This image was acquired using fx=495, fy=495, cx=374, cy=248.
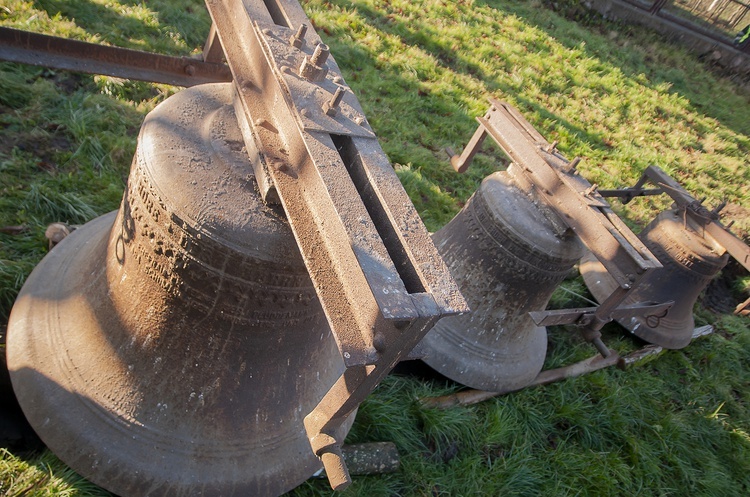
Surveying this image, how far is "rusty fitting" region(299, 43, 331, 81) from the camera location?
155 cm

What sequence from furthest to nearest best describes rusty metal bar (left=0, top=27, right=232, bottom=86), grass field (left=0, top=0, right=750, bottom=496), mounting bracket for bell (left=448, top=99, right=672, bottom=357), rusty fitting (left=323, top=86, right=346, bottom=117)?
grass field (left=0, top=0, right=750, bottom=496), mounting bracket for bell (left=448, top=99, right=672, bottom=357), rusty metal bar (left=0, top=27, right=232, bottom=86), rusty fitting (left=323, top=86, right=346, bottom=117)

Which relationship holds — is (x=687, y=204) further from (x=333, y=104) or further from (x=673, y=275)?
(x=333, y=104)

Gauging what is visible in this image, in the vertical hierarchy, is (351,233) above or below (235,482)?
above

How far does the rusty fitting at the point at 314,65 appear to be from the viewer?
1.55 metres

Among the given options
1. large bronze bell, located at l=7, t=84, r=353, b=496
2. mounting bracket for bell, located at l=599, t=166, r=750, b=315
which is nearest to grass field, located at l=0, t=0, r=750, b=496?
large bronze bell, located at l=7, t=84, r=353, b=496

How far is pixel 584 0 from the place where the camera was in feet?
34.3

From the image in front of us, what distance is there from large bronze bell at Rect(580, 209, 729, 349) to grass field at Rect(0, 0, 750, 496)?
0.23 metres

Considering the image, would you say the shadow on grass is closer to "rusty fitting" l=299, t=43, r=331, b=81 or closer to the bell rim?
the bell rim

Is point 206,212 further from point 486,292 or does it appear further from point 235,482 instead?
point 486,292

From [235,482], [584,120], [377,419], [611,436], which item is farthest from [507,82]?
[235,482]

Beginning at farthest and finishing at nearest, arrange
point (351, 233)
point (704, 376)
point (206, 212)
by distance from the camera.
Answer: point (704, 376)
point (206, 212)
point (351, 233)

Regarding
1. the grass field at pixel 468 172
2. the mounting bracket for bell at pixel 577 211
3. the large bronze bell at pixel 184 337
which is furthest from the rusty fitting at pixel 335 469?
the mounting bracket for bell at pixel 577 211

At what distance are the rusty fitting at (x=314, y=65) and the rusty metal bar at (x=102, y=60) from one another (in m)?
1.14

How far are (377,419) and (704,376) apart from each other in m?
3.76
